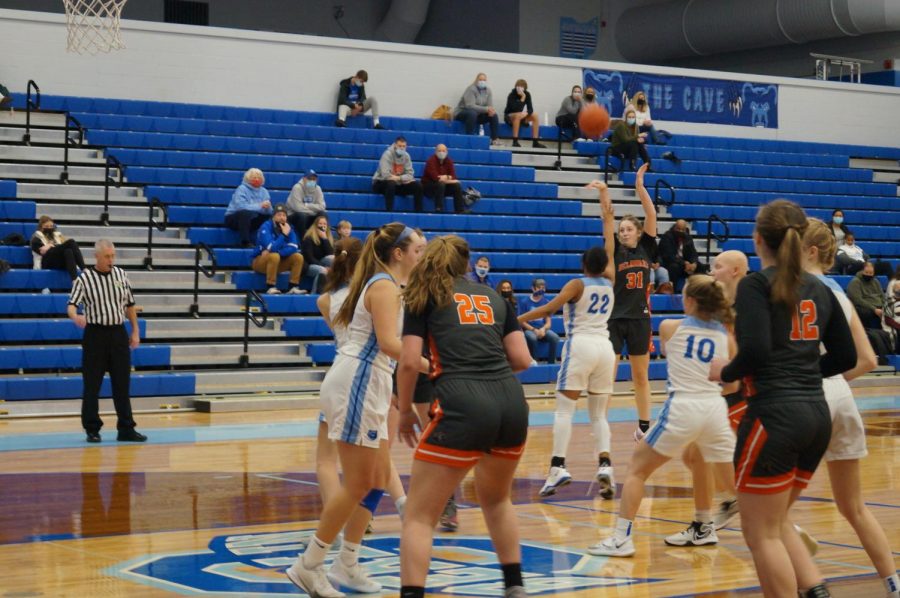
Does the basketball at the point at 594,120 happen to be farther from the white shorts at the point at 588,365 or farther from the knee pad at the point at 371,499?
the knee pad at the point at 371,499

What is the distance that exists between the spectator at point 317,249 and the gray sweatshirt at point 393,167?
93.6 inches

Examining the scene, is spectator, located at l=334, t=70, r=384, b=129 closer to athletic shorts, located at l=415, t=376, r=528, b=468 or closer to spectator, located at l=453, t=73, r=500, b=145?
spectator, located at l=453, t=73, r=500, b=145

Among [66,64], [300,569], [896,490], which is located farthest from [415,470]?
[66,64]

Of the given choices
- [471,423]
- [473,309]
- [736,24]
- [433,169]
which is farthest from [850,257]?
[471,423]

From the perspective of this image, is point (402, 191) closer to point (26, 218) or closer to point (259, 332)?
point (259, 332)

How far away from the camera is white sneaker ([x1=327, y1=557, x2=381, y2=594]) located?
19.8 ft

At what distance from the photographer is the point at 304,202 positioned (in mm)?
17828

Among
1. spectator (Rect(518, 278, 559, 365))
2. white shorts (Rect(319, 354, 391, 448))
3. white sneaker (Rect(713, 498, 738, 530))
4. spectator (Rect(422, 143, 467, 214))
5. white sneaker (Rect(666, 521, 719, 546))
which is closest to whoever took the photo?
white shorts (Rect(319, 354, 391, 448))

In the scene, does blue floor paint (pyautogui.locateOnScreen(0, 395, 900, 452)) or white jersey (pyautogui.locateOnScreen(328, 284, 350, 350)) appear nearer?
Result: white jersey (pyautogui.locateOnScreen(328, 284, 350, 350))

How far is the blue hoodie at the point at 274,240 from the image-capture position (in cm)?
1708

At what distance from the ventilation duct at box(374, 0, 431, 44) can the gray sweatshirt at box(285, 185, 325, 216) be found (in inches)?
508

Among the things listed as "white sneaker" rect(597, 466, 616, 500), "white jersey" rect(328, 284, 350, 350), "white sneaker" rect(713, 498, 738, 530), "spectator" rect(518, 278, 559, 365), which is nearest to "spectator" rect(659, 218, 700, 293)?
"spectator" rect(518, 278, 559, 365)

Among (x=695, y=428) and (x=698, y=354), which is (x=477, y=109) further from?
(x=695, y=428)

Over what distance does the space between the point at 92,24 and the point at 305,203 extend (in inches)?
146
